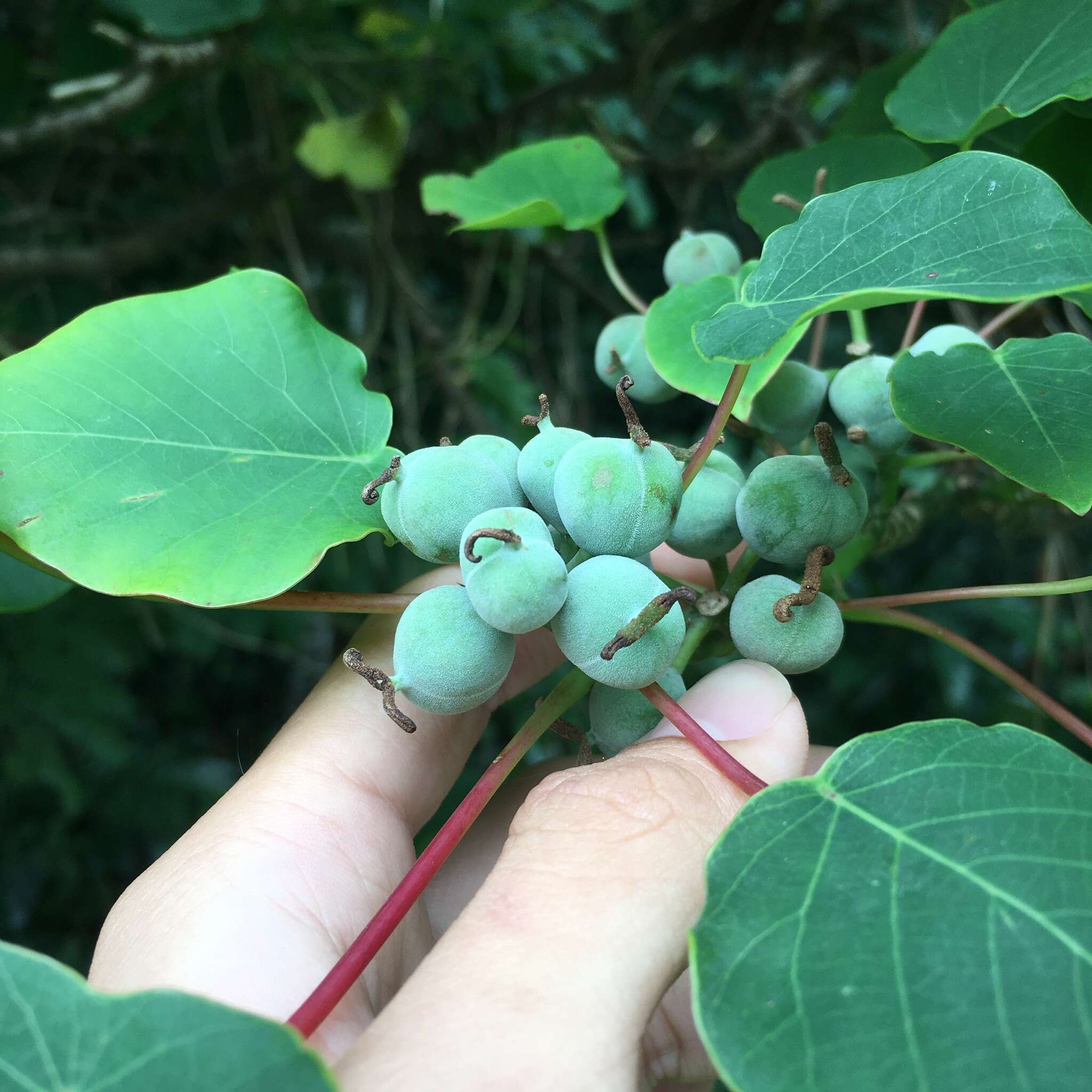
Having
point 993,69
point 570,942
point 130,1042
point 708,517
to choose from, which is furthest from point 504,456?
point 993,69

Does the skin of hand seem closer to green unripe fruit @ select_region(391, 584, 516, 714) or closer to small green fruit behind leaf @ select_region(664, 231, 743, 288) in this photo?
green unripe fruit @ select_region(391, 584, 516, 714)

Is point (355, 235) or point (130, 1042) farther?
point (355, 235)

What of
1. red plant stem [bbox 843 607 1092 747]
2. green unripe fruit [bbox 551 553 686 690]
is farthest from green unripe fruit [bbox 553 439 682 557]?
red plant stem [bbox 843 607 1092 747]

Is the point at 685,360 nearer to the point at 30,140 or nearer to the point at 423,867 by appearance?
the point at 423,867

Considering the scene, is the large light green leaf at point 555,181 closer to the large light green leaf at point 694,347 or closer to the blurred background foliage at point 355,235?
the large light green leaf at point 694,347

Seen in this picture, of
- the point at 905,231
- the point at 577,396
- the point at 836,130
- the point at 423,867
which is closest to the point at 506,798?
the point at 423,867

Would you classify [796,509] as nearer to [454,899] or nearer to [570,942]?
[570,942]
